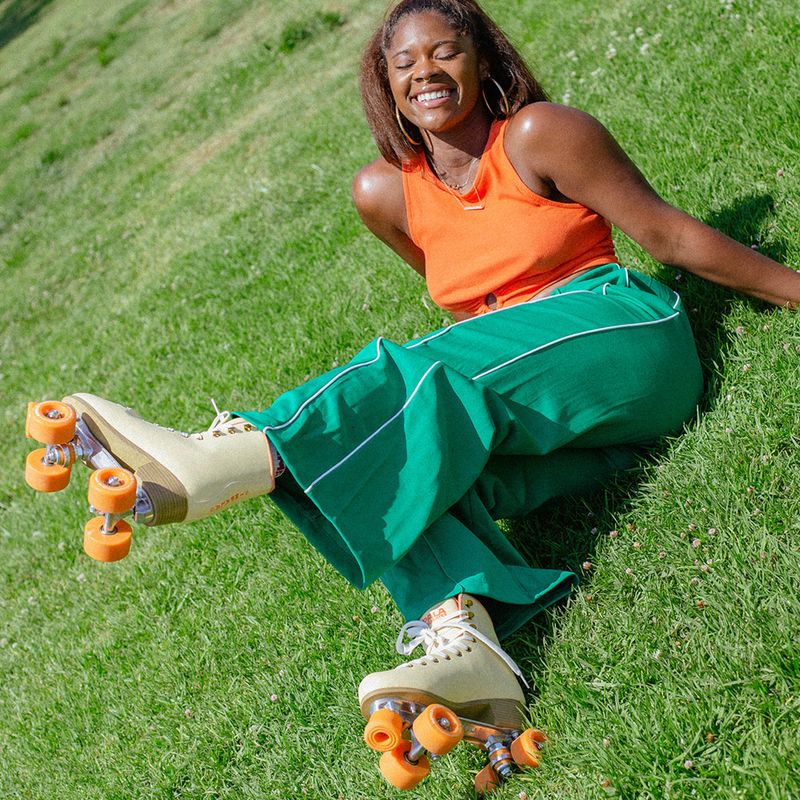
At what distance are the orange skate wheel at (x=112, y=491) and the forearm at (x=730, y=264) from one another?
1814 millimetres

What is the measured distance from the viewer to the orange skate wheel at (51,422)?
2.82 meters

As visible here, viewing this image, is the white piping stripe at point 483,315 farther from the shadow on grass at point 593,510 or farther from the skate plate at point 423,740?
the skate plate at point 423,740

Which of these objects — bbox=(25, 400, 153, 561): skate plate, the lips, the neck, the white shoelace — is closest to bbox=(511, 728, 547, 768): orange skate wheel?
the white shoelace

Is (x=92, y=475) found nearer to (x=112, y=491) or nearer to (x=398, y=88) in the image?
(x=112, y=491)

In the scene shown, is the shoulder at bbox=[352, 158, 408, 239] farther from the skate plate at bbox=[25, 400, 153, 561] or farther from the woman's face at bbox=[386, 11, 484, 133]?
the skate plate at bbox=[25, 400, 153, 561]

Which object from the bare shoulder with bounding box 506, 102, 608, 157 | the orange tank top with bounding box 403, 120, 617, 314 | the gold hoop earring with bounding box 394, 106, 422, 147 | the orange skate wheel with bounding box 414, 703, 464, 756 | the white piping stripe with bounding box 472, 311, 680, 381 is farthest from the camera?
the gold hoop earring with bounding box 394, 106, 422, 147

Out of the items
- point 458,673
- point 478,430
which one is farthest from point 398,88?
point 458,673

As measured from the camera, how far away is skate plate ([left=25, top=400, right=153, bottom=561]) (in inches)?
104

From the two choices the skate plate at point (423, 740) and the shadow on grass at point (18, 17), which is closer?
the skate plate at point (423, 740)

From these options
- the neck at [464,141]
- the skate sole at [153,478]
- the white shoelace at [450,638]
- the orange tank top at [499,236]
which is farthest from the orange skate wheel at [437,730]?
the neck at [464,141]

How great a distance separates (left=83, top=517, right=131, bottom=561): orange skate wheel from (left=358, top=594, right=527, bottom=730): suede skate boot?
0.69m

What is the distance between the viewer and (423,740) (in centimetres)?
258

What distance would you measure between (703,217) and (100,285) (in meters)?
Answer: 5.53

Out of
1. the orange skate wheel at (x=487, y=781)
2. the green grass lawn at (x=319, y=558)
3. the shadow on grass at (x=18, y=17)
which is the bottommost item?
the shadow on grass at (x=18, y=17)
